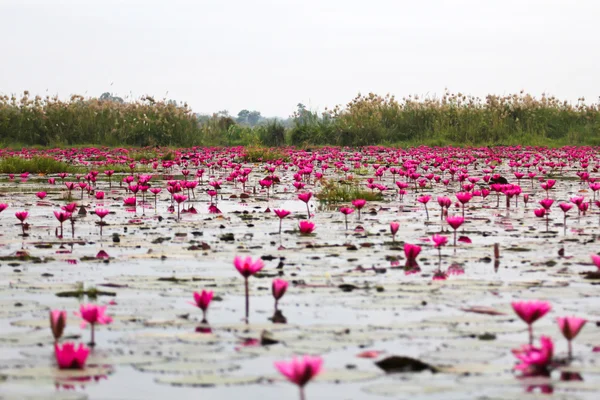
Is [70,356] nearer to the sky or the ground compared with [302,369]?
nearer to the ground

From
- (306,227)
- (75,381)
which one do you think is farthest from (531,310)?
(306,227)

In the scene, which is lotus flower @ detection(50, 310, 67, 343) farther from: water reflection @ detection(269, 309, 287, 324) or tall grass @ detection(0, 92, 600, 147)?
tall grass @ detection(0, 92, 600, 147)

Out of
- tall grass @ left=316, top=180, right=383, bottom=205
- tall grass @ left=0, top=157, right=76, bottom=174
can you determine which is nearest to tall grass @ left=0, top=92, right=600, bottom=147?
tall grass @ left=0, top=157, right=76, bottom=174

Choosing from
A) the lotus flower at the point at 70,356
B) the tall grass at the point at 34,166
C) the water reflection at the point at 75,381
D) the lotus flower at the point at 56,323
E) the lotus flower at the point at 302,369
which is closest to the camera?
the lotus flower at the point at 302,369

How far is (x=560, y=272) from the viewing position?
4.41 meters

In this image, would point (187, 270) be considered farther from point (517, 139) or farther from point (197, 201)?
point (517, 139)

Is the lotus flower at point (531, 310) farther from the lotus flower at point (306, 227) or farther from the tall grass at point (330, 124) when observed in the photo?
the tall grass at point (330, 124)

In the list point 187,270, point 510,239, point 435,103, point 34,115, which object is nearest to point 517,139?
point 435,103

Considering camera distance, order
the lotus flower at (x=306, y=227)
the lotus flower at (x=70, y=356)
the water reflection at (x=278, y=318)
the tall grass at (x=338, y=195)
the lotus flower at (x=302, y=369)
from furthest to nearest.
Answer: the tall grass at (x=338, y=195) < the lotus flower at (x=306, y=227) < the water reflection at (x=278, y=318) < the lotus flower at (x=70, y=356) < the lotus flower at (x=302, y=369)

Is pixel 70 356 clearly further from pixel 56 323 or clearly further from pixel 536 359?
pixel 536 359

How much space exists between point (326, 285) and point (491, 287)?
31.2 inches

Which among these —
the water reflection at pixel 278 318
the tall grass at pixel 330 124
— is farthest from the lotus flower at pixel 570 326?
the tall grass at pixel 330 124

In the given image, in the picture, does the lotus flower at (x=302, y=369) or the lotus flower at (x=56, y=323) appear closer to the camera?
the lotus flower at (x=302, y=369)

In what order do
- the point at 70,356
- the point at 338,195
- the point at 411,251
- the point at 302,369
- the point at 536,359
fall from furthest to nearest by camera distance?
the point at 338,195, the point at 411,251, the point at 70,356, the point at 536,359, the point at 302,369
